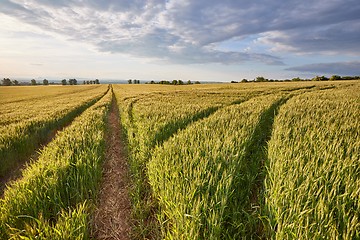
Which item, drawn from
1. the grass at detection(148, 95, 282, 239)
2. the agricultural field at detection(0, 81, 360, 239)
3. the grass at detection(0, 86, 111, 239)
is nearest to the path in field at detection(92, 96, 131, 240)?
the agricultural field at detection(0, 81, 360, 239)

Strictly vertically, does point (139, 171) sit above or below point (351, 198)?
below

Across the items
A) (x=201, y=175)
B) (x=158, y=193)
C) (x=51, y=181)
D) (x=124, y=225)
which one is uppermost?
(x=201, y=175)

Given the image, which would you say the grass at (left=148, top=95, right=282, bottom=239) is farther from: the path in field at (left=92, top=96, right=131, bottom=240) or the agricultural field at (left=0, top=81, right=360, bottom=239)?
the path in field at (left=92, top=96, right=131, bottom=240)

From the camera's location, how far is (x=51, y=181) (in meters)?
3.66

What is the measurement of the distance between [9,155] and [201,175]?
286 inches

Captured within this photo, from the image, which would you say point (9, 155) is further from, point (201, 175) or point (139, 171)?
point (201, 175)

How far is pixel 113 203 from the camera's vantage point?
13.7 ft

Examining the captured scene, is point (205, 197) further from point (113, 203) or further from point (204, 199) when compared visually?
point (113, 203)

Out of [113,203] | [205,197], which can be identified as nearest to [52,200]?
[113,203]

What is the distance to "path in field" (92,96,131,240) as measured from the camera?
10.8 feet

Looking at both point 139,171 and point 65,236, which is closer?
point 65,236

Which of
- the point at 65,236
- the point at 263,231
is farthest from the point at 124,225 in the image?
the point at 263,231

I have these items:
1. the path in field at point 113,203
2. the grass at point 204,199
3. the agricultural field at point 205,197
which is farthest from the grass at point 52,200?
the grass at point 204,199

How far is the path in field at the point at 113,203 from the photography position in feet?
10.8
